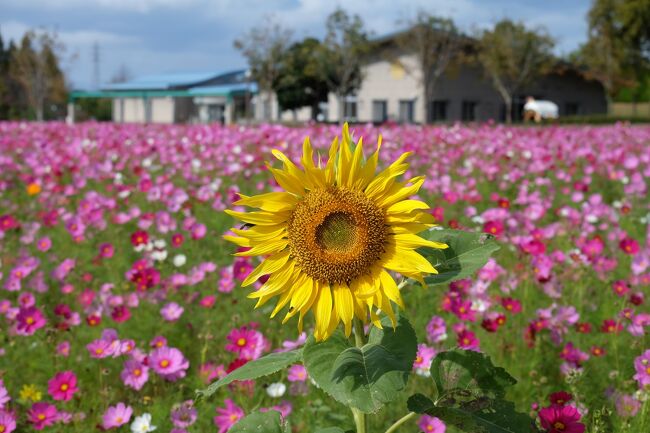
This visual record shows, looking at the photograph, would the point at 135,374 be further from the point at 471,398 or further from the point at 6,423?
the point at 471,398

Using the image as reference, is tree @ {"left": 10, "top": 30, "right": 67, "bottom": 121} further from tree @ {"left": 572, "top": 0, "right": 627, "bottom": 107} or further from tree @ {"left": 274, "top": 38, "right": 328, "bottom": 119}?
tree @ {"left": 572, "top": 0, "right": 627, "bottom": 107}

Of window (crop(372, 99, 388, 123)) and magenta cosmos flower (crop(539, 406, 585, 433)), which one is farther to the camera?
window (crop(372, 99, 388, 123))

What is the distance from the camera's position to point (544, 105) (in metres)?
39.1

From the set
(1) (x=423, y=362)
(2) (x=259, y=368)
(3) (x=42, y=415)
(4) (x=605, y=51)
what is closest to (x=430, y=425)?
(1) (x=423, y=362)

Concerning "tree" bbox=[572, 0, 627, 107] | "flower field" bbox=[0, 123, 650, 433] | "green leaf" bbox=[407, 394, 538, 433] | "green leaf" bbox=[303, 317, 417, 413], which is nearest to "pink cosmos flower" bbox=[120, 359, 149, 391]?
"flower field" bbox=[0, 123, 650, 433]

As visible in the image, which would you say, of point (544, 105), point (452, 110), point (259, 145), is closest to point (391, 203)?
point (259, 145)

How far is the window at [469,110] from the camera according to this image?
38.5 metres

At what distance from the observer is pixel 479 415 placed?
144cm

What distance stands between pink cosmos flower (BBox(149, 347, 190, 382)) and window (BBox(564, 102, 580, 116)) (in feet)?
143

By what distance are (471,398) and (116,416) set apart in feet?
4.42

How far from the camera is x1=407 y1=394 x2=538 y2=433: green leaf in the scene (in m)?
1.34

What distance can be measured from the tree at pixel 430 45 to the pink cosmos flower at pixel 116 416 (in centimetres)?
3279

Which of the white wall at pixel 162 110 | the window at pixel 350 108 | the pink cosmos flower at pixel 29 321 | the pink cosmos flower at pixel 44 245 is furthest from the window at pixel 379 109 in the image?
the pink cosmos flower at pixel 29 321

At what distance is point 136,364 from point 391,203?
1585 mm
